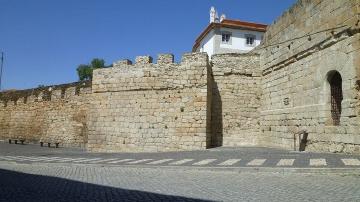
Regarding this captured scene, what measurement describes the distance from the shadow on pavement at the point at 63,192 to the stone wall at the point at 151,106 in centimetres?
773

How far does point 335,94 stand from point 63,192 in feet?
29.1

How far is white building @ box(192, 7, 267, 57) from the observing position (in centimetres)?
3881

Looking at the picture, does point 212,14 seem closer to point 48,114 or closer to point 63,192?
point 48,114

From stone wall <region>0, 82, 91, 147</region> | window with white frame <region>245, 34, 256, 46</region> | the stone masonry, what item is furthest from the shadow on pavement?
window with white frame <region>245, 34, 256, 46</region>

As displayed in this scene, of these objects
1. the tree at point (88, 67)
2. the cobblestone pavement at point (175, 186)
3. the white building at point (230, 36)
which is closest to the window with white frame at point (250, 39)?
the white building at point (230, 36)

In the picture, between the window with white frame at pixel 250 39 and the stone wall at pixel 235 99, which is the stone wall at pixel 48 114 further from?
the window with white frame at pixel 250 39

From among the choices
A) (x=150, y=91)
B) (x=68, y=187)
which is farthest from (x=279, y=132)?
(x=68, y=187)

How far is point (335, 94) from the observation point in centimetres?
1145

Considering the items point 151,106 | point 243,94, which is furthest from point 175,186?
point 243,94

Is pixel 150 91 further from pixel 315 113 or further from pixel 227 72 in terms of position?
pixel 315 113

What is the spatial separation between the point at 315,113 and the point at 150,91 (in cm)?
699

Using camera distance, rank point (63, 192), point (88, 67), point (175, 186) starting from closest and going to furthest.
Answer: point (63, 192), point (175, 186), point (88, 67)

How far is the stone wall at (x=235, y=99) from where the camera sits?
51.5 ft

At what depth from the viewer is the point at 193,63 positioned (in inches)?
604
